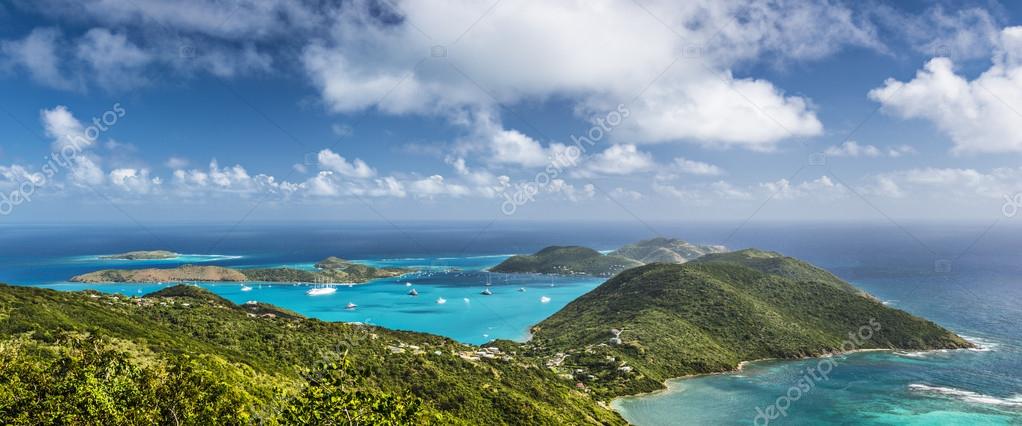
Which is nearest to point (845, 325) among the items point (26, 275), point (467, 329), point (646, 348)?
point (646, 348)

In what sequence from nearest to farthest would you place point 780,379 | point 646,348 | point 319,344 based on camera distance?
point 319,344
point 780,379
point 646,348

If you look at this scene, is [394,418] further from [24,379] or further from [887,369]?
[887,369]

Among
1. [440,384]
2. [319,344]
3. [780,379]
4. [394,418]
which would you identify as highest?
[394,418]

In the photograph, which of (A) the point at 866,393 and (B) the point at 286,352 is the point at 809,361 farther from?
(B) the point at 286,352

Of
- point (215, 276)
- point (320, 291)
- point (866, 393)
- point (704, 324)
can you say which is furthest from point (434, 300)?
point (866, 393)
